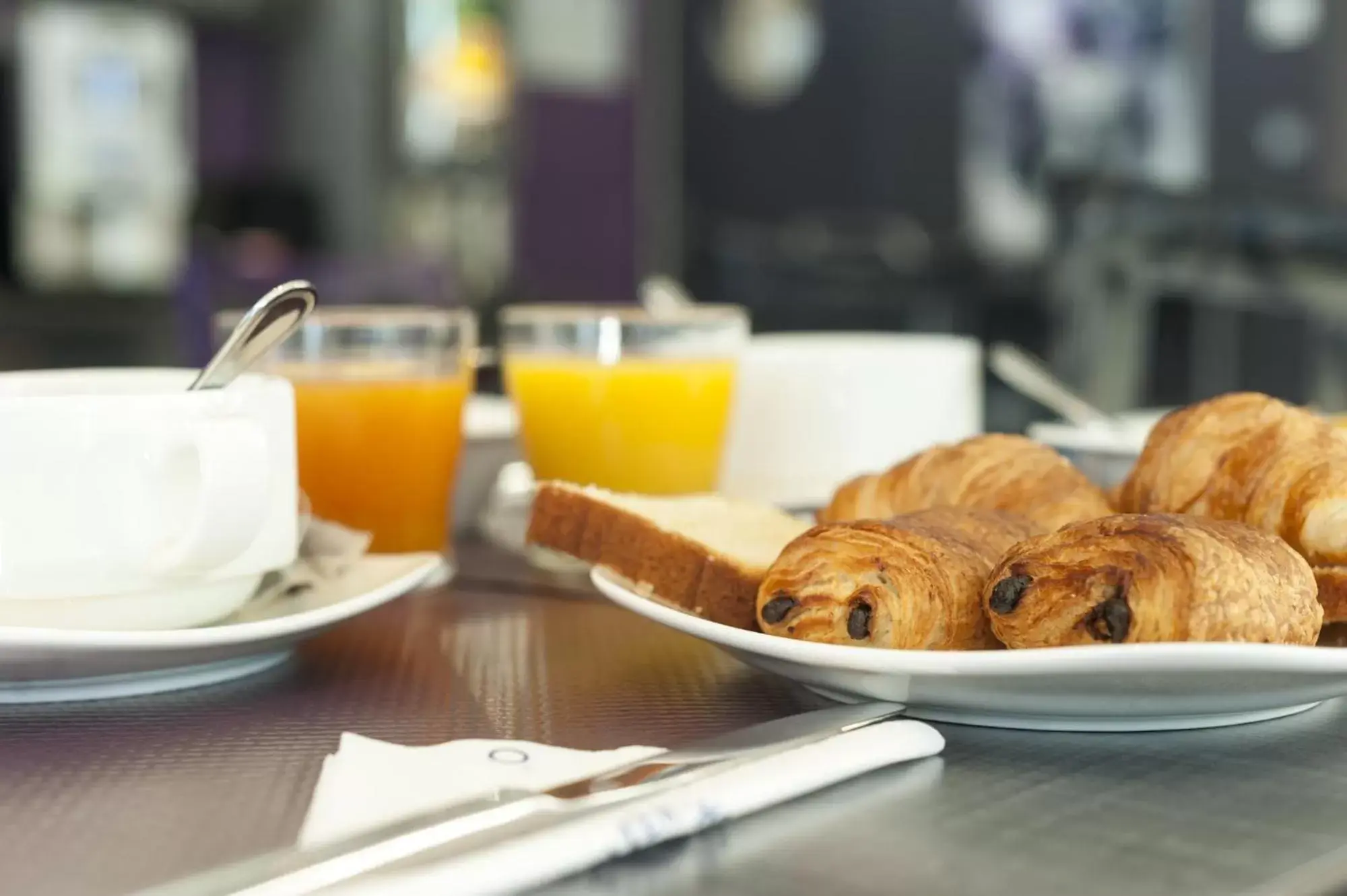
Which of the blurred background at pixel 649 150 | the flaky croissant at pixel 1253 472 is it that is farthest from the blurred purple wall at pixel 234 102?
the flaky croissant at pixel 1253 472

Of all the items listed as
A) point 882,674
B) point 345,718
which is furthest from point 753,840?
point 345,718

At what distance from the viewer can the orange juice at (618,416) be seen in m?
0.96

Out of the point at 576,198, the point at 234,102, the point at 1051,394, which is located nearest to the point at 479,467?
the point at 1051,394

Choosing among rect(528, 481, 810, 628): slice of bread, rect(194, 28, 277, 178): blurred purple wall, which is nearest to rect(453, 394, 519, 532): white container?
rect(528, 481, 810, 628): slice of bread

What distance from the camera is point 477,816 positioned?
16.1 inches

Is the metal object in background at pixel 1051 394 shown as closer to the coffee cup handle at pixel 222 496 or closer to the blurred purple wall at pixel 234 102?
the coffee cup handle at pixel 222 496

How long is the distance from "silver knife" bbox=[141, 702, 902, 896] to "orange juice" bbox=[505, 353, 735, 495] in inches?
18.3

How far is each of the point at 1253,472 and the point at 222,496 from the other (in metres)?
0.42

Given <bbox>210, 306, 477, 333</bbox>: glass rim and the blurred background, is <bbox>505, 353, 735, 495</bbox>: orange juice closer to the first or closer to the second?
<bbox>210, 306, 477, 333</bbox>: glass rim

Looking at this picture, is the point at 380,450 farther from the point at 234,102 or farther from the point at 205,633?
the point at 234,102

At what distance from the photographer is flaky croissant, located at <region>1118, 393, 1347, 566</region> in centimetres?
56

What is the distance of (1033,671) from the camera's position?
0.47 metres

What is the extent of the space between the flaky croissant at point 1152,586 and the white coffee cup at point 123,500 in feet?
0.98

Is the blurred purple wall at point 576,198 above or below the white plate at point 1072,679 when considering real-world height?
above
